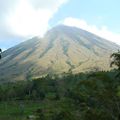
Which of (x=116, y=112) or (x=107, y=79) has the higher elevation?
(x=107, y=79)

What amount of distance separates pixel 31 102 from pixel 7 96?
1854 cm

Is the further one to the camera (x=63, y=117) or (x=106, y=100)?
(x=63, y=117)

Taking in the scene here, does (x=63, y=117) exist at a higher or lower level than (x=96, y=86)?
lower

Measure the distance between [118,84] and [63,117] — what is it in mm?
6654

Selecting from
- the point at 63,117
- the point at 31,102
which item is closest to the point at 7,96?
the point at 31,102

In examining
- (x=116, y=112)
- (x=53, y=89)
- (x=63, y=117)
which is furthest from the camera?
(x=53, y=89)

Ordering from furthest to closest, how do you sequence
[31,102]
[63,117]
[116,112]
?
[31,102] → [63,117] → [116,112]

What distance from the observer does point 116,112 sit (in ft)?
96.5

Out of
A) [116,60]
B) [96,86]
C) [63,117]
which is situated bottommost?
[63,117]

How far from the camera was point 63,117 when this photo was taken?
33.7m

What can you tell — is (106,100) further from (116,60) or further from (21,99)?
(21,99)

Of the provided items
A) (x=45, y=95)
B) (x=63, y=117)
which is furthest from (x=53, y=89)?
(x=63, y=117)

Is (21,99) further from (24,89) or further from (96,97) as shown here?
(96,97)

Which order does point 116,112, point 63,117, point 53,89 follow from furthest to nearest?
1. point 53,89
2. point 63,117
3. point 116,112
